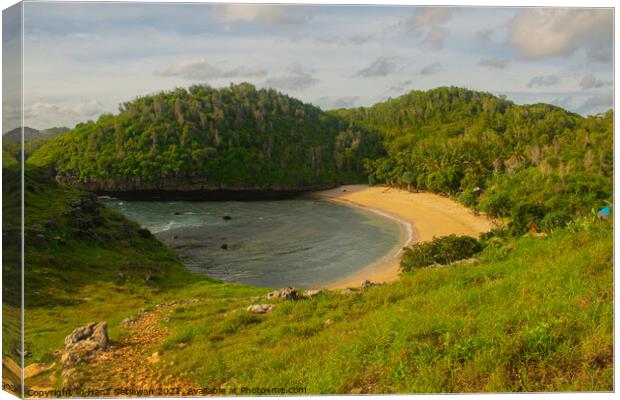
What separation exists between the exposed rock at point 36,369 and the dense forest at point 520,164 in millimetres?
9706

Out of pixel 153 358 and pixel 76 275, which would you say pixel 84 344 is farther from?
pixel 76 275

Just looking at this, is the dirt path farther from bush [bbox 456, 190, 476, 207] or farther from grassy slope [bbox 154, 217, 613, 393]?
bush [bbox 456, 190, 476, 207]

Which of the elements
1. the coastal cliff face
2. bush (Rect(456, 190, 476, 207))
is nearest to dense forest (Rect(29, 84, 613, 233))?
bush (Rect(456, 190, 476, 207))

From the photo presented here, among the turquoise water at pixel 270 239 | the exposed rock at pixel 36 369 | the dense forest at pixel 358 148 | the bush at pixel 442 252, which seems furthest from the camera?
the turquoise water at pixel 270 239

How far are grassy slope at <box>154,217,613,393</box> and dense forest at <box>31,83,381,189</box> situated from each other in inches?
506

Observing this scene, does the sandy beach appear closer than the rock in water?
No

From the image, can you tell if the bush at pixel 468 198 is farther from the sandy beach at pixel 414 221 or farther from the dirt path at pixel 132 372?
the dirt path at pixel 132 372

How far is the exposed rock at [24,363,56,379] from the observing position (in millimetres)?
5950

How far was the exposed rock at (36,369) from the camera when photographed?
19.5 ft

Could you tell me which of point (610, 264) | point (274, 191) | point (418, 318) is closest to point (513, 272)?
point (610, 264)

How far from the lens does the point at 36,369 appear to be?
610 cm

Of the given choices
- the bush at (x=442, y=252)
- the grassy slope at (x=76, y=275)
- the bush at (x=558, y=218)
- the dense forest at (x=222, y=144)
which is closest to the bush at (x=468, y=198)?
the bush at (x=442, y=252)

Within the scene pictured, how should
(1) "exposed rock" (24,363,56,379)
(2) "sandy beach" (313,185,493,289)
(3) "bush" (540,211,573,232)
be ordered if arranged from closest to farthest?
(1) "exposed rock" (24,363,56,379)
(3) "bush" (540,211,573,232)
(2) "sandy beach" (313,185,493,289)

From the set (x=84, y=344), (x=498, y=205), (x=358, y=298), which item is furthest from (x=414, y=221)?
(x=84, y=344)
